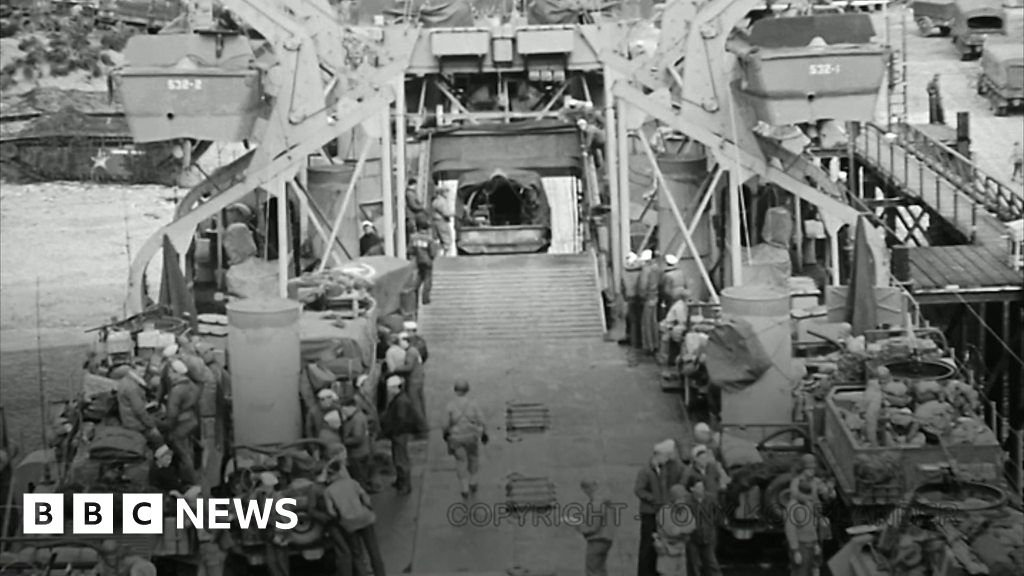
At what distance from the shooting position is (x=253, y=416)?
88.7 feet

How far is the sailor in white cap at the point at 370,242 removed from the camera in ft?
121

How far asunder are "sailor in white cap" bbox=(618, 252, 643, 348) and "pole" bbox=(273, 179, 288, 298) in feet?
14.9

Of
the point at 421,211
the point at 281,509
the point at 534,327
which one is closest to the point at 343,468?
the point at 281,509

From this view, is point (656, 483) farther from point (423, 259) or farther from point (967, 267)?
point (967, 267)

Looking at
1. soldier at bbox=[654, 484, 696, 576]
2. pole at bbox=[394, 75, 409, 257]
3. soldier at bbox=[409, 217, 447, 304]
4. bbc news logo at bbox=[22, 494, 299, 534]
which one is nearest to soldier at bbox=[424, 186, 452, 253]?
pole at bbox=[394, 75, 409, 257]

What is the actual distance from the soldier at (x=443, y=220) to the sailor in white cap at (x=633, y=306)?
21.0 feet

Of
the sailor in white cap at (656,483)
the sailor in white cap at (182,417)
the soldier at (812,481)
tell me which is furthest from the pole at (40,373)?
the soldier at (812,481)

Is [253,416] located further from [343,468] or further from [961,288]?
[961,288]

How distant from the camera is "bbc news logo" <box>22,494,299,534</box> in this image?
2405cm

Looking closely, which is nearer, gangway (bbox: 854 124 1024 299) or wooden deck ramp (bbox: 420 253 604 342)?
wooden deck ramp (bbox: 420 253 604 342)

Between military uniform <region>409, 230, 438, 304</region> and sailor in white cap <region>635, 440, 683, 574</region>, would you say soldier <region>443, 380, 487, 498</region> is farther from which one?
military uniform <region>409, 230, 438, 304</region>

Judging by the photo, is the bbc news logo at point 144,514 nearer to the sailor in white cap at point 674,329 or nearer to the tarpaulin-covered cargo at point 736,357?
the tarpaulin-covered cargo at point 736,357

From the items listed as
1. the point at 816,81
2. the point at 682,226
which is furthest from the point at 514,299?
the point at 816,81

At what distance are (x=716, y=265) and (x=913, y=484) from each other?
11.6 meters
